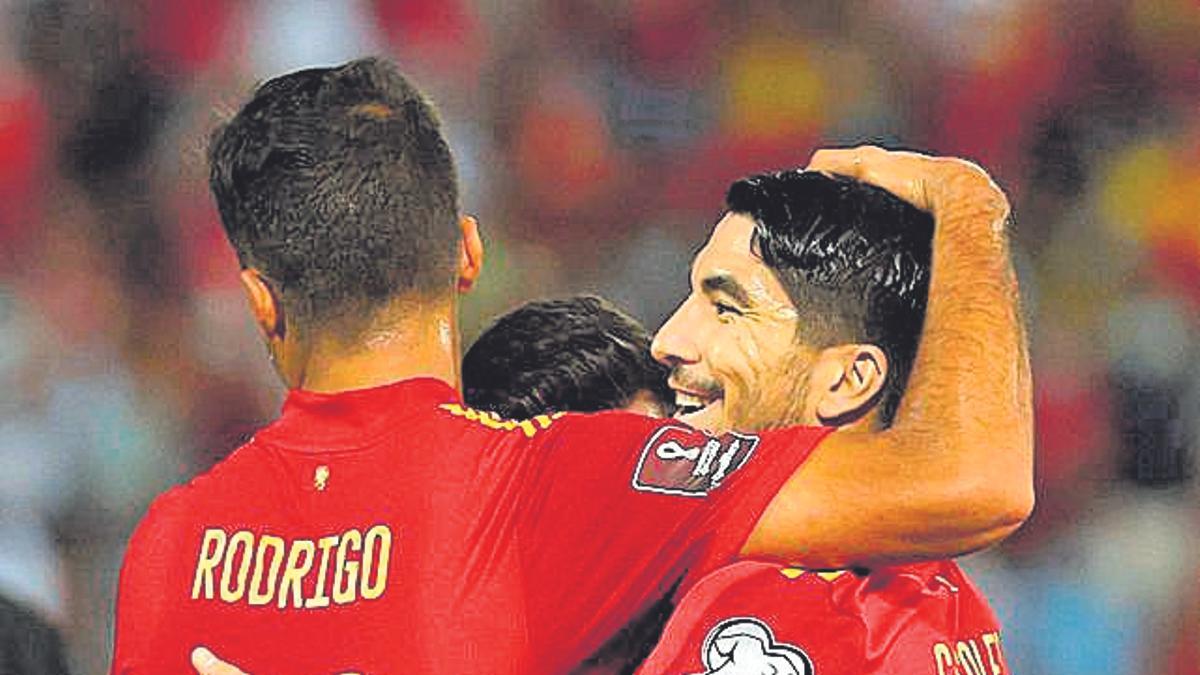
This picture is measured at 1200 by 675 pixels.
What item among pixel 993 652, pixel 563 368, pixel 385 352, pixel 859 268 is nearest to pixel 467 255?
pixel 385 352

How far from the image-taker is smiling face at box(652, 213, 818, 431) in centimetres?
155

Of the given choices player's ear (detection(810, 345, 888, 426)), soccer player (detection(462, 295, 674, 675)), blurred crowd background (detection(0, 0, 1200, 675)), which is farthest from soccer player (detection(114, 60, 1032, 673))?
blurred crowd background (detection(0, 0, 1200, 675))

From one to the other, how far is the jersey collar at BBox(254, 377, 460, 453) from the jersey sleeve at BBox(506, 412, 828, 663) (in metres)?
0.12

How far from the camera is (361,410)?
142 cm

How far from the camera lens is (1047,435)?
3.70 m

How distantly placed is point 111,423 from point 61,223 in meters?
0.46

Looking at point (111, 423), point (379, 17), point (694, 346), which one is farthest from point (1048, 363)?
point (694, 346)

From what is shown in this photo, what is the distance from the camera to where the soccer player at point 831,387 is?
4.45ft

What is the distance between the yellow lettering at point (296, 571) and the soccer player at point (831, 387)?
269mm

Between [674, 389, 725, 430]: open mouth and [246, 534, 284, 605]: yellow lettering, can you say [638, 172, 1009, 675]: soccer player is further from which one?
[246, 534, 284, 605]: yellow lettering

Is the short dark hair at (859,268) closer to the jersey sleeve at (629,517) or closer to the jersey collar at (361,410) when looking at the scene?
the jersey sleeve at (629,517)

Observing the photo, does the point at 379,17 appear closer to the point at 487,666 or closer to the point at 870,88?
the point at 870,88

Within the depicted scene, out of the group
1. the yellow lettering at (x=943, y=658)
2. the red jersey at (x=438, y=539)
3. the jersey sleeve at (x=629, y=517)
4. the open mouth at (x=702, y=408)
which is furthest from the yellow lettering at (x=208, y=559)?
the yellow lettering at (x=943, y=658)

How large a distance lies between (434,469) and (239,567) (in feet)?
0.56
